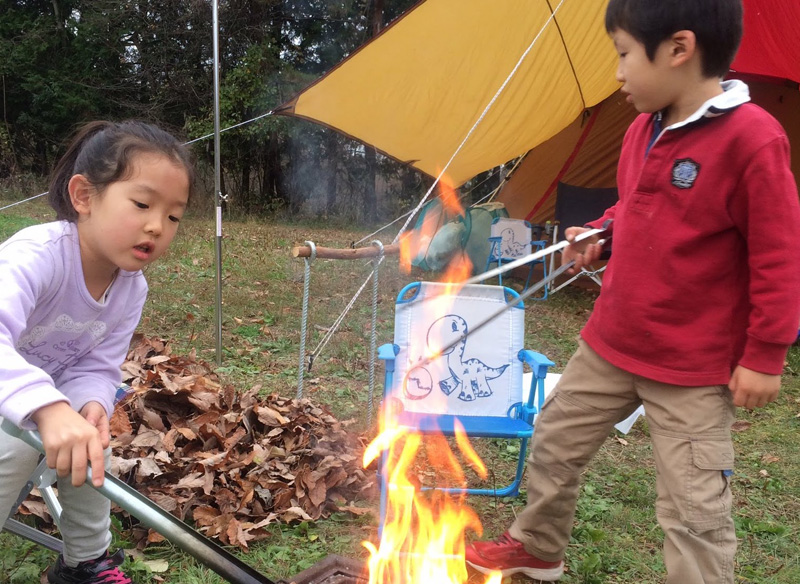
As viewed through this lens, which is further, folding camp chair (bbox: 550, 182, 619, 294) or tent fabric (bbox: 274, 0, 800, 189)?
folding camp chair (bbox: 550, 182, 619, 294)

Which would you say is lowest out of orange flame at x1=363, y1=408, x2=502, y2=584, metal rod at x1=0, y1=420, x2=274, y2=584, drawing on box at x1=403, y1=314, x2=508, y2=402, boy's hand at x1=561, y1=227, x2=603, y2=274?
orange flame at x1=363, y1=408, x2=502, y2=584

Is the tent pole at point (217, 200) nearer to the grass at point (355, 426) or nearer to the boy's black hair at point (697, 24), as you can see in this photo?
the grass at point (355, 426)

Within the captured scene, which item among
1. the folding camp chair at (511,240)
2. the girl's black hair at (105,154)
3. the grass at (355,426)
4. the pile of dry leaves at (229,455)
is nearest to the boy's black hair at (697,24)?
the girl's black hair at (105,154)

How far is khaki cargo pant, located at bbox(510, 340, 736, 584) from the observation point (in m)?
1.80

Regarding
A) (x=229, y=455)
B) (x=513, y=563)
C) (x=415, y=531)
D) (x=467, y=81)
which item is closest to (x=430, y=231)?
(x=467, y=81)

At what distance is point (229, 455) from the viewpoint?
9.30ft

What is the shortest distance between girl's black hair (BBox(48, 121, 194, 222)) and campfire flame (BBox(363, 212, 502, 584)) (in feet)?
3.62

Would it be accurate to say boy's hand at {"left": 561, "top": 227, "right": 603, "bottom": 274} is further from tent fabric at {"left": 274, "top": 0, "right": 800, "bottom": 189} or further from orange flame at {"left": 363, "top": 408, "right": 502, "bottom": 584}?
tent fabric at {"left": 274, "top": 0, "right": 800, "bottom": 189}

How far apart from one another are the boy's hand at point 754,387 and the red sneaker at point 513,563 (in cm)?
100

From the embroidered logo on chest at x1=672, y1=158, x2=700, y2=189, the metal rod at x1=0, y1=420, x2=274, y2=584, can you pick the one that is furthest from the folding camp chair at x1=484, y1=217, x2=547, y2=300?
the metal rod at x1=0, y1=420, x2=274, y2=584

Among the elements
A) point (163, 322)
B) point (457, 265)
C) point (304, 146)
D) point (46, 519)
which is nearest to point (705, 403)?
point (46, 519)

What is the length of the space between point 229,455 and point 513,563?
1.27 meters

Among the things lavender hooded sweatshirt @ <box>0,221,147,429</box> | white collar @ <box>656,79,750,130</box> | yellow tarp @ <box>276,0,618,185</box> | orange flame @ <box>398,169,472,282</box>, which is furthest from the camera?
orange flame @ <box>398,169,472,282</box>

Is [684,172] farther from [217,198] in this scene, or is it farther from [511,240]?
[511,240]
